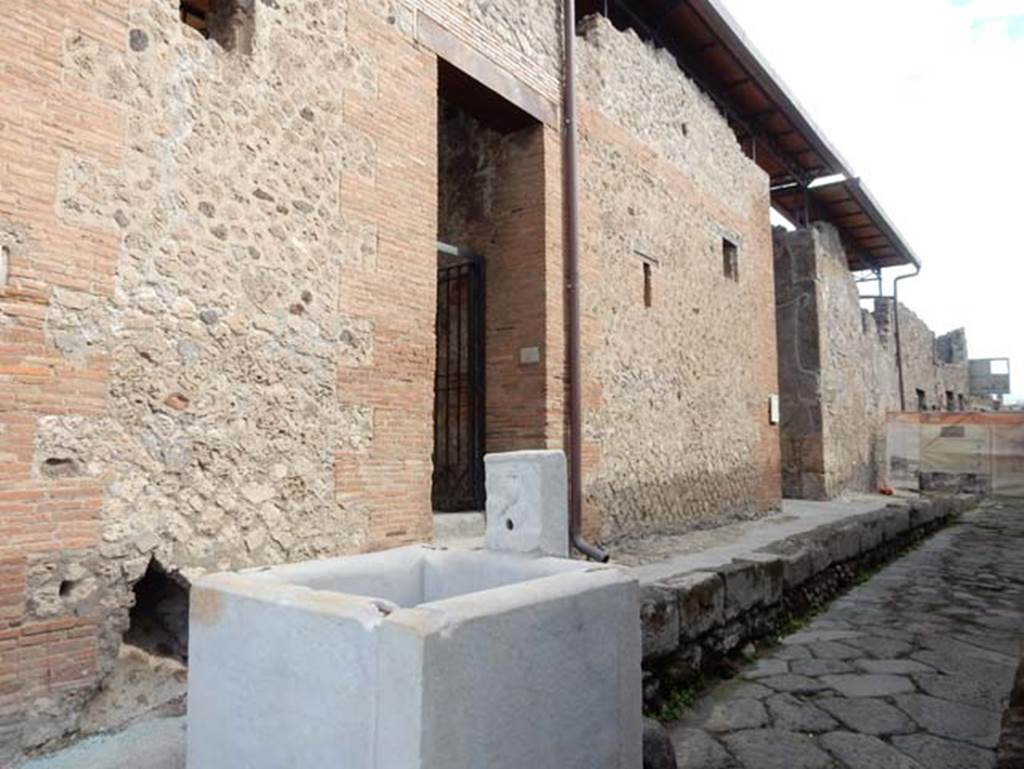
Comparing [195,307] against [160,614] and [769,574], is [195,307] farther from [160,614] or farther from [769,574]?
[769,574]

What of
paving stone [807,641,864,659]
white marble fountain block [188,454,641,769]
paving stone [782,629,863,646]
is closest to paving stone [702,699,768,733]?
paving stone [807,641,864,659]

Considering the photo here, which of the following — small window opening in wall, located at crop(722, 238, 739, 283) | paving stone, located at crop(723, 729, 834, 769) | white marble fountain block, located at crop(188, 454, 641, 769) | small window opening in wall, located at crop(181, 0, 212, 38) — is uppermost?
small window opening in wall, located at crop(181, 0, 212, 38)

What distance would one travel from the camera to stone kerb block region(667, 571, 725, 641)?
12.2ft

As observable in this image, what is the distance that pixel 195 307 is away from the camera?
11.5ft

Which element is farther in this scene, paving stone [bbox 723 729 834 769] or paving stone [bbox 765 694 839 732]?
paving stone [bbox 765 694 839 732]

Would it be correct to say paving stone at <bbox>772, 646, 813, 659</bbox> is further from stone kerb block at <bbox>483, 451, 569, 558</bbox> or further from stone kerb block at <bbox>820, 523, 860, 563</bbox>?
stone kerb block at <bbox>483, 451, 569, 558</bbox>

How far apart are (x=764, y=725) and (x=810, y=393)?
33.1ft

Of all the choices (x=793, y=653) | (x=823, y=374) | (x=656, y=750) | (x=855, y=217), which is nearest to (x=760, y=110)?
(x=823, y=374)

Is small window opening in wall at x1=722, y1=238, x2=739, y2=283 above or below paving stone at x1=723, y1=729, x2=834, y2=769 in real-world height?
above

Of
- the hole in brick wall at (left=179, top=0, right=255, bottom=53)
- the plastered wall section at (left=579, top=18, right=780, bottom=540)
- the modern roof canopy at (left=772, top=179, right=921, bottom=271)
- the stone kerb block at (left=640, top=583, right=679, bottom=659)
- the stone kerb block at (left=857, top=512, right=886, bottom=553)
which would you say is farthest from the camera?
the modern roof canopy at (left=772, top=179, right=921, bottom=271)

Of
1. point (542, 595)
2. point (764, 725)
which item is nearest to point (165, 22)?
point (542, 595)

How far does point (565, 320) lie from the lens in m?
6.06

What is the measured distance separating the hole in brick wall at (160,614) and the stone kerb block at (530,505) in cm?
170

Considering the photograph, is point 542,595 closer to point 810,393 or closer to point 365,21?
point 365,21
